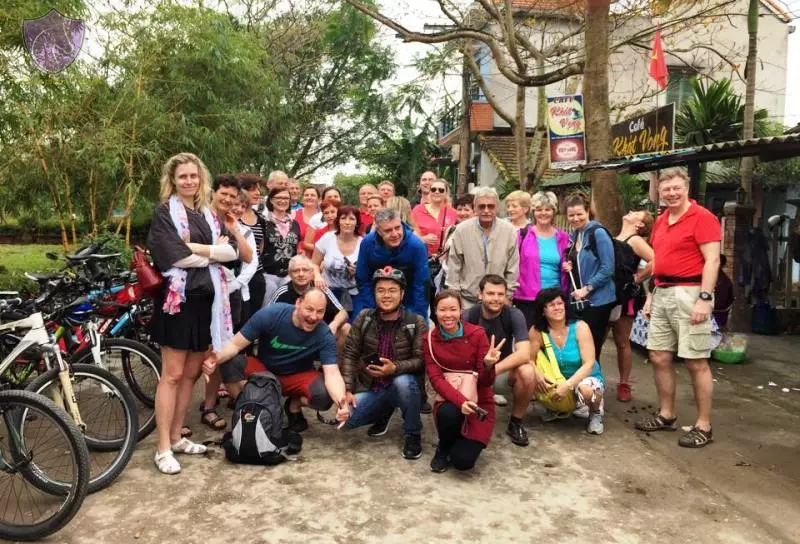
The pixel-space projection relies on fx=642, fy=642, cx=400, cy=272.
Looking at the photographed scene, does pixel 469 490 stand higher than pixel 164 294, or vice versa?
pixel 164 294

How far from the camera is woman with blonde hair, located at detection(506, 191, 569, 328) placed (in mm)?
5160

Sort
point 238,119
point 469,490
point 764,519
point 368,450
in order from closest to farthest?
point 764,519, point 469,490, point 368,450, point 238,119

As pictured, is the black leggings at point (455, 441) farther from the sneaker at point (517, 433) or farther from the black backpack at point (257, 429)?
the black backpack at point (257, 429)

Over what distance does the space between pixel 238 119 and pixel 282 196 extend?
6.09m

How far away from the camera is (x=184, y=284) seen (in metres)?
3.65

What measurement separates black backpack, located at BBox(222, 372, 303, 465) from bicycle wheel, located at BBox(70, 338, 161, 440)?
60 centimetres

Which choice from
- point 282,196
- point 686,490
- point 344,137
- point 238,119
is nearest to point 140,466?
point 282,196

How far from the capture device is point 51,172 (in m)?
8.62

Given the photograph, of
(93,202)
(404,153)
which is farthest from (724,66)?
(93,202)

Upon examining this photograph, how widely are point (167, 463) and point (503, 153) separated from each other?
1680 centimetres

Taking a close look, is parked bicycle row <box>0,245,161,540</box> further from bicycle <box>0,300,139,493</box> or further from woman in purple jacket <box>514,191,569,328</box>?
woman in purple jacket <box>514,191,569,328</box>

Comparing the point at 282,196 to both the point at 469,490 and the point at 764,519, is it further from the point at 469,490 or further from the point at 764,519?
the point at 764,519

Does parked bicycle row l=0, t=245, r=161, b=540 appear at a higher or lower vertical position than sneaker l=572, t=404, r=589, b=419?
higher

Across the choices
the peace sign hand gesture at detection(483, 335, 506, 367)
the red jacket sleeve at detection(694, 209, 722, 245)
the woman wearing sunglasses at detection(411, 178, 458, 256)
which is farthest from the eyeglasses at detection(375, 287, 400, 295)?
the red jacket sleeve at detection(694, 209, 722, 245)
